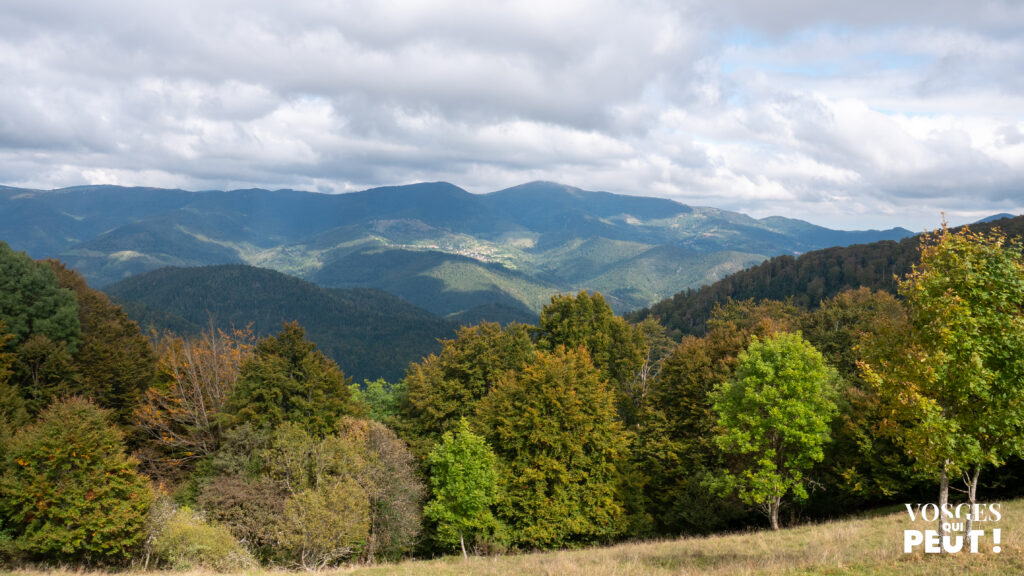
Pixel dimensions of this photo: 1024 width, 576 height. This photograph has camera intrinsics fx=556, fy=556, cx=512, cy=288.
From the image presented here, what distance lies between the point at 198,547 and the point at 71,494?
7849 millimetres

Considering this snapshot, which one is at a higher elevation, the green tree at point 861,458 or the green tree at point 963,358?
the green tree at point 963,358

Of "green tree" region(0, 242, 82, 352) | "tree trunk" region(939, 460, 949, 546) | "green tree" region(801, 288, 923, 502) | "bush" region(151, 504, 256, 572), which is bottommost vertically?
"bush" region(151, 504, 256, 572)

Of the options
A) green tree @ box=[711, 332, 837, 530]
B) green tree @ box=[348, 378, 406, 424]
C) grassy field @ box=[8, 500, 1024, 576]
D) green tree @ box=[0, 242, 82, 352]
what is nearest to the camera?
grassy field @ box=[8, 500, 1024, 576]

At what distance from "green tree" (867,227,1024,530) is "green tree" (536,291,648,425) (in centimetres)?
3778

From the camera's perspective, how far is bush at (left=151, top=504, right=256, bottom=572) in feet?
94.6

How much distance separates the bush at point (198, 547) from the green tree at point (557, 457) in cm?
1649

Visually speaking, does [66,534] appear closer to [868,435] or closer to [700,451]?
[700,451]

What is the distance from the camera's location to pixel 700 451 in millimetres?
41969

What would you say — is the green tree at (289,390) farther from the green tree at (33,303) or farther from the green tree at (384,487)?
the green tree at (33,303)

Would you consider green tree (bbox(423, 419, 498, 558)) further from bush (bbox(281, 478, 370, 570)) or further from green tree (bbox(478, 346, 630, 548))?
bush (bbox(281, 478, 370, 570))

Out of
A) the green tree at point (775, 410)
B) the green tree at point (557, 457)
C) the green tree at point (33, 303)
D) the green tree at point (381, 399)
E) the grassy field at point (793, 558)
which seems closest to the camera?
the grassy field at point (793, 558)

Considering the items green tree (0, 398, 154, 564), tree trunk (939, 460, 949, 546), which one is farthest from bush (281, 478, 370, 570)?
tree trunk (939, 460, 949, 546)

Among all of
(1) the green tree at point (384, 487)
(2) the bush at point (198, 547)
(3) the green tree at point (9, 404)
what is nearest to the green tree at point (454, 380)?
(1) the green tree at point (384, 487)

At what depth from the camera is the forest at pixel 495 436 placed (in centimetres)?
1650
